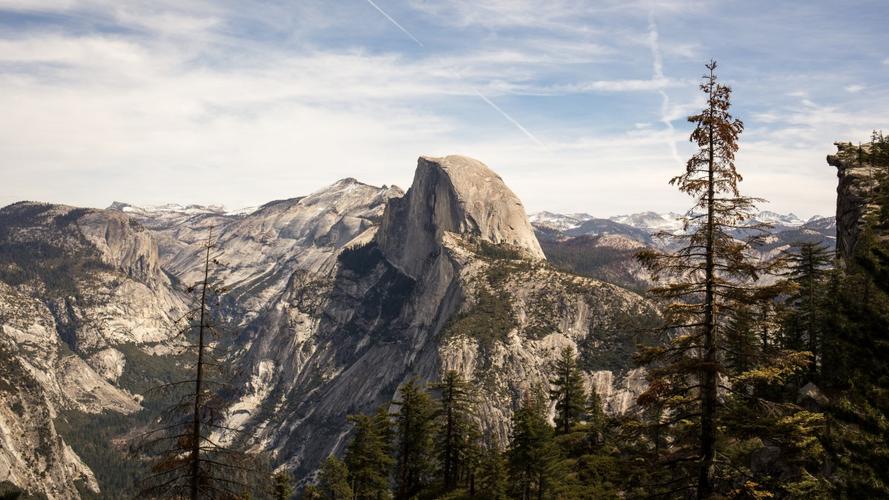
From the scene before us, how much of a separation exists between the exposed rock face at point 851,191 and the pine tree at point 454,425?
124 ft

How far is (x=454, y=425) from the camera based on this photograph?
64.4 m

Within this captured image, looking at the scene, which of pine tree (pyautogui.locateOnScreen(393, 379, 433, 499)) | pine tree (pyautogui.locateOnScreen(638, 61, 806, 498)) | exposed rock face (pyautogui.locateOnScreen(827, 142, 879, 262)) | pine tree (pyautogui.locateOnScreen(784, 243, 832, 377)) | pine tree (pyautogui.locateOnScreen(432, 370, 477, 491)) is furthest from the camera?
pine tree (pyautogui.locateOnScreen(393, 379, 433, 499))

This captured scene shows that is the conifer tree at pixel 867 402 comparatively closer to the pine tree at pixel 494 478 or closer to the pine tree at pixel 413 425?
the pine tree at pixel 494 478

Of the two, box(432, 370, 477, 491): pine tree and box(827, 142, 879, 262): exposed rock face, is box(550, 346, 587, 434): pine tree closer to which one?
box(432, 370, 477, 491): pine tree

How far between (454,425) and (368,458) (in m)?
9.45

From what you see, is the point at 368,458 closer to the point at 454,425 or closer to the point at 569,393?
the point at 454,425

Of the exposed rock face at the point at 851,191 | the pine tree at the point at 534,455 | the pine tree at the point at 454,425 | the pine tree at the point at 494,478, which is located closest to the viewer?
the pine tree at the point at 534,455

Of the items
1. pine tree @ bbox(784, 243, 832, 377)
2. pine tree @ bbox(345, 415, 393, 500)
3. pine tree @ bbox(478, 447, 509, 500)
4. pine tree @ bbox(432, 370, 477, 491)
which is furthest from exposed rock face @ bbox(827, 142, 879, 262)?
pine tree @ bbox(345, 415, 393, 500)

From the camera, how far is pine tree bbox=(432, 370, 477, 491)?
62781 millimetres

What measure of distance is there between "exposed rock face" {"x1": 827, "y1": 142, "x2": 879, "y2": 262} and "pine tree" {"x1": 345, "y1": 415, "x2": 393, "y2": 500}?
47890 millimetres

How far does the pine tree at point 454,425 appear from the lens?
206 feet

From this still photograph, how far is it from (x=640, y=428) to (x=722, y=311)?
14.6 feet

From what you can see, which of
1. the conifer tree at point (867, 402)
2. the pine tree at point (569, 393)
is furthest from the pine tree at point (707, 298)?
the pine tree at point (569, 393)

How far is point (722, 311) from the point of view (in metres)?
19.1
